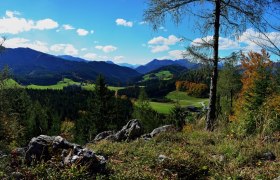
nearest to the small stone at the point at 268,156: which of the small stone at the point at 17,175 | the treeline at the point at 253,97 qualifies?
the treeline at the point at 253,97

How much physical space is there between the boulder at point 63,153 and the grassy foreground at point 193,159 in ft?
1.71

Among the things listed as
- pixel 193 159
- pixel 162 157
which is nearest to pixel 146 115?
pixel 162 157

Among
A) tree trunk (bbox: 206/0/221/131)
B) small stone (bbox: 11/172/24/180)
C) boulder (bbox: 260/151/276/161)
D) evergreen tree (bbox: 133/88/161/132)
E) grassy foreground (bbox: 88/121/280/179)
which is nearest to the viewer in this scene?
small stone (bbox: 11/172/24/180)

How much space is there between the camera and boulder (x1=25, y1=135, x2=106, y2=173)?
8.20 meters

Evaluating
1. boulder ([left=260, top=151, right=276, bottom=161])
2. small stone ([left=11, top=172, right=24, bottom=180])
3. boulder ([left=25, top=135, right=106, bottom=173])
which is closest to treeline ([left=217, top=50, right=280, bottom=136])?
boulder ([left=260, top=151, right=276, bottom=161])

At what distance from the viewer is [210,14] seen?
1783cm

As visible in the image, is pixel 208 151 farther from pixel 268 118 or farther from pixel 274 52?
pixel 274 52

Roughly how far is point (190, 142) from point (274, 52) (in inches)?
255

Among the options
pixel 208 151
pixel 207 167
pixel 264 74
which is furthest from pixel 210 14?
pixel 264 74

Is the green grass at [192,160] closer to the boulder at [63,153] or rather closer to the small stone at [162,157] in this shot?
the small stone at [162,157]

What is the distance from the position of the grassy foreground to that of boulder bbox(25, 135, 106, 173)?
1.71 ft

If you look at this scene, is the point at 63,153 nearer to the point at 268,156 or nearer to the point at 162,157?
the point at 162,157

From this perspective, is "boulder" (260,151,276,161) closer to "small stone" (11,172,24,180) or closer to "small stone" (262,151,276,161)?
"small stone" (262,151,276,161)

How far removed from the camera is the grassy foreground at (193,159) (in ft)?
26.7
